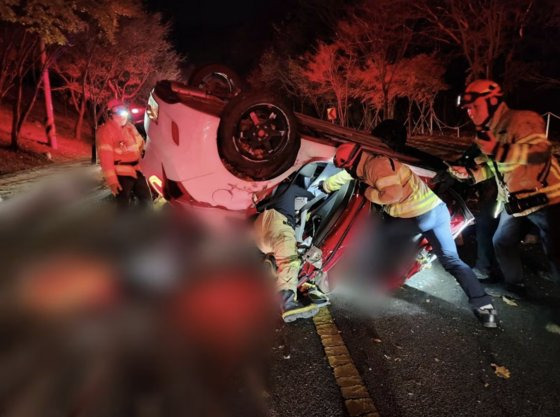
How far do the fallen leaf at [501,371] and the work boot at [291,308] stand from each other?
1.33 metres

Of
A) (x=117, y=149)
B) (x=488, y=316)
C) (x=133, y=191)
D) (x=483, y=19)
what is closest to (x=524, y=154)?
(x=488, y=316)

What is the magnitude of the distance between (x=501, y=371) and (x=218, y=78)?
3.64 m

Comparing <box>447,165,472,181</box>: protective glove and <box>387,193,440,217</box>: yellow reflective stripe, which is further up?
<box>447,165,472,181</box>: protective glove

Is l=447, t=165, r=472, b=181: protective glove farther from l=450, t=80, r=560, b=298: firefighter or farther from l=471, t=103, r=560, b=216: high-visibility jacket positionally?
l=471, t=103, r=560, b=216: high-visibility jacket

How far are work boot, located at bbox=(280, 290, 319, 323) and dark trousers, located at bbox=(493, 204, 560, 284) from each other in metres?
1.83

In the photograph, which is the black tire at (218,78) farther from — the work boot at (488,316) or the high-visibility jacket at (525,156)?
the work boot at (488,316)

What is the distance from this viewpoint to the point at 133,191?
5637 mm

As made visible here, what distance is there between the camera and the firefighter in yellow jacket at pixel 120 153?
5.18 m

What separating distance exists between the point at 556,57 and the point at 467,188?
22309mm

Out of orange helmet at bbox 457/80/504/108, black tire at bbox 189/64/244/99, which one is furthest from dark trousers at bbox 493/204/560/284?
black tire at bbox 189/64/244/99

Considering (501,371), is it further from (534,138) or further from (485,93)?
(485,93)

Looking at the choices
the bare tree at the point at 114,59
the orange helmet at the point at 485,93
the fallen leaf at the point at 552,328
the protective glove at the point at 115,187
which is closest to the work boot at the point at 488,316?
the fallen leaf at the point at 552,328

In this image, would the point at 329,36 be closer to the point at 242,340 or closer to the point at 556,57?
the point at 556,57

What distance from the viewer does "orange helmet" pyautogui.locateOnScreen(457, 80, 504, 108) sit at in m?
3.38
